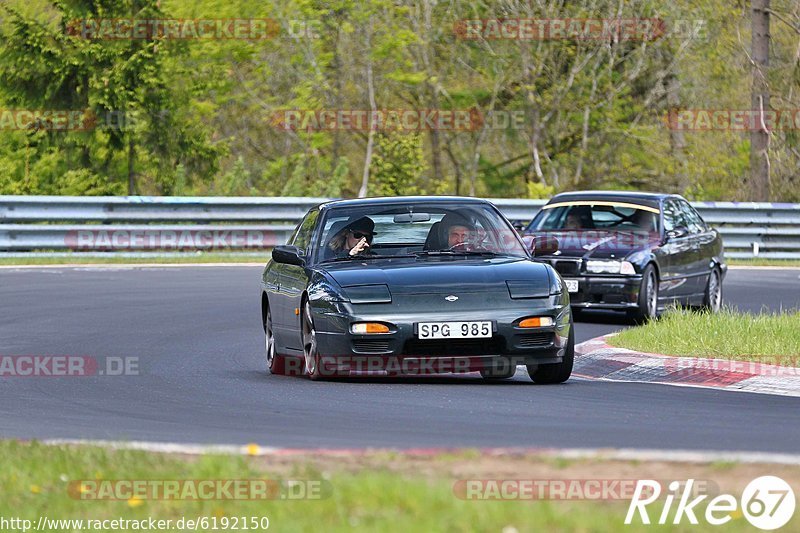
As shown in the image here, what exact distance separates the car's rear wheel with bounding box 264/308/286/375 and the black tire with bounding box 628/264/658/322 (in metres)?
5.49

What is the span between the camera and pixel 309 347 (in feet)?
36.8

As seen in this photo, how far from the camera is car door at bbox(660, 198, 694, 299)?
17.6 metres

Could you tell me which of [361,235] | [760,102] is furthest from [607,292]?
[760,102]

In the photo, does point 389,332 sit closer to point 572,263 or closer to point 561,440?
point 561,440

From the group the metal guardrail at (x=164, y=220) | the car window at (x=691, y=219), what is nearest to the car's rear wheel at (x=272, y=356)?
the car window at (x=691, y=219)

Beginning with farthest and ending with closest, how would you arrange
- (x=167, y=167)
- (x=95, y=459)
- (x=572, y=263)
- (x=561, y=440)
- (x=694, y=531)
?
1. (x=167, y=167)
2. (x=572, y=263)
3. (x=561, y=440)
4. (x=95, y=459)
5. (x=694, y=531)

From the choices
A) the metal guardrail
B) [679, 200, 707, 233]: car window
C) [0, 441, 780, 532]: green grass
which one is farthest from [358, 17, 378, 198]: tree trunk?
[0, 441, 780, 532]: green grass

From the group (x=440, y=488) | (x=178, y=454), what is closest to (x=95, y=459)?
(x=178, y=454)

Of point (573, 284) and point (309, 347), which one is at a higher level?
point (309, 347)

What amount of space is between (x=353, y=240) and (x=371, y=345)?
1442 millimetres

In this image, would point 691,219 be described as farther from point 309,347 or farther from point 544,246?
point 309,347

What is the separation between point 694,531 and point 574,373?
24.1 ft

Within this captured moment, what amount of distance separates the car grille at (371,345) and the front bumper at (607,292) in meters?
6.73

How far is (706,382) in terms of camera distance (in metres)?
11.5
